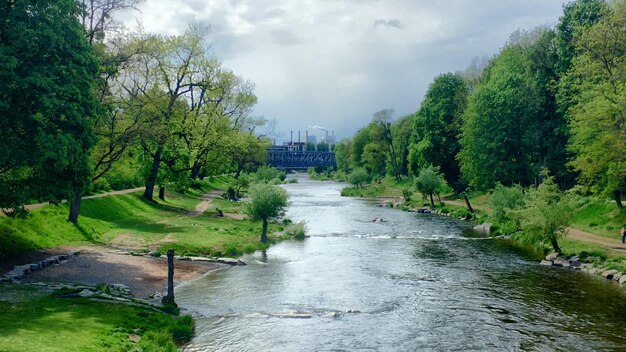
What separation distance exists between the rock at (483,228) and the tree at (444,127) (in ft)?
91.0

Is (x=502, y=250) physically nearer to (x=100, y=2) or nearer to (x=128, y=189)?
(x=100, y=2)

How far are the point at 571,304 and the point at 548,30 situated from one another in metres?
52.4

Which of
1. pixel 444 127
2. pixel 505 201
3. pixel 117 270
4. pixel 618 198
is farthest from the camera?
pixel 444 127

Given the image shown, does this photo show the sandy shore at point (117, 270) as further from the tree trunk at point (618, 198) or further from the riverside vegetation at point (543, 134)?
the tree trunk at point (618, 198)

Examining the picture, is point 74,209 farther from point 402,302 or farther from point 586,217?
point 586,217

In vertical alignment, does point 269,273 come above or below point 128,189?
below

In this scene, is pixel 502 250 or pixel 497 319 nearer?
pixel 497 319

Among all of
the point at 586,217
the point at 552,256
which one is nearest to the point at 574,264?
the point at 552,256

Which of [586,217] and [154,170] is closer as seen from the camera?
[586,217]

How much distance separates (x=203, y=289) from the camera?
2936 centimetres

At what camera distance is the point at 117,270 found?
3056 cm

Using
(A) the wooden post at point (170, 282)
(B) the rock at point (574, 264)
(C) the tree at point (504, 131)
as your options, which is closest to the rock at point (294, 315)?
(A) the wooden post at point (170, 282)

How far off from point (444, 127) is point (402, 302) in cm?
6287

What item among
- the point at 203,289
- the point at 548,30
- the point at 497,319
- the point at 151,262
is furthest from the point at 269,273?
the point at 548,30
